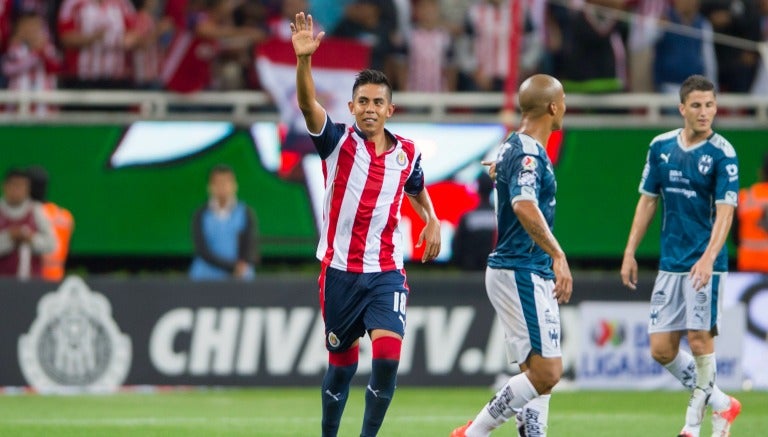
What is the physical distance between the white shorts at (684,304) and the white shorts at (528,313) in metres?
1.62

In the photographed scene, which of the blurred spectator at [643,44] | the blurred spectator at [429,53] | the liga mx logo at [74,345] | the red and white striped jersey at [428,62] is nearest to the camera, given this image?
the liga mx logo at [74,345]

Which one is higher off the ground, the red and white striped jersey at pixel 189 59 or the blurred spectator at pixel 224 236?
the red and white striped jersey at pixel 189 59

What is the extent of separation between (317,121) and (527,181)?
130 cm

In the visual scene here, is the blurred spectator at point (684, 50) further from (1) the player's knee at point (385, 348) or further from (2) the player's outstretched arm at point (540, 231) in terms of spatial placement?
(1) the player's knee at point (385, 348)

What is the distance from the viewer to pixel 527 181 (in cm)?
917

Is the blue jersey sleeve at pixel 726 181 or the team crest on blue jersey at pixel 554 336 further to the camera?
the blue jersey sleeve at pixel 726 181

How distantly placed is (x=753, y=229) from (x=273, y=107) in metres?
6.11

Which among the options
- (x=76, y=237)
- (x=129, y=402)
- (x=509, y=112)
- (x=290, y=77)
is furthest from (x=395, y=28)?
(x=129, y=402)

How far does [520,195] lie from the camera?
30.0 feet

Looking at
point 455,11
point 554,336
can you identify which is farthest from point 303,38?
point 455,11

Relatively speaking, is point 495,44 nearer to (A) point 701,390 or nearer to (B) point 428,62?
(B) point 428,62

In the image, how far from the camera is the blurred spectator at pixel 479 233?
1675cm

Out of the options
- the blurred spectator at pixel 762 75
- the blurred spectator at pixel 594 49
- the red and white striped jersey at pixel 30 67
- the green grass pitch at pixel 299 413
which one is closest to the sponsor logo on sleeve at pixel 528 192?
the green grass pitch at pixel 299 413

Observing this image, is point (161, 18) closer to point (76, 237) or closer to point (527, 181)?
point (76, 237)
